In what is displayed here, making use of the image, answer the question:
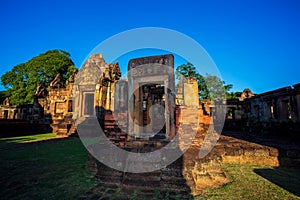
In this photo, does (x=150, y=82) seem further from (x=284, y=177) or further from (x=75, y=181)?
(x=284, y=177)

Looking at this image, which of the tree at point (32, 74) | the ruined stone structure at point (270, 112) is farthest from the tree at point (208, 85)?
the tree at point (32, 74)

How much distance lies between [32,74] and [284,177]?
3077cm

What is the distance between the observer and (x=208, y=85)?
84.7 feet

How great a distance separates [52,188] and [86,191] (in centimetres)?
75

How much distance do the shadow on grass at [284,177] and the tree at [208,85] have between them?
1932 centimetres

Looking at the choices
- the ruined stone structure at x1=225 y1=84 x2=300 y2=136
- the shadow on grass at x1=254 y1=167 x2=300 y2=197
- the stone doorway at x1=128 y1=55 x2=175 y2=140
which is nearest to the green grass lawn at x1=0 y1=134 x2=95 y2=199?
the stone doorway at x1=128 y1=55 x2=175 y2=140

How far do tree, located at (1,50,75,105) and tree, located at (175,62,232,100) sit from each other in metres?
19.2

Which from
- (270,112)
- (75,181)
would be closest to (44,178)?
(75,181)

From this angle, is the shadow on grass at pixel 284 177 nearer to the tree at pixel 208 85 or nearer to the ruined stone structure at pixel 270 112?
the ruined stone structure at pixel 270 112

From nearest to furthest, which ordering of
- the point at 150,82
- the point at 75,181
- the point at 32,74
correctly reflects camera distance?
the point at 75,181
the point at 150,82
the point at 32,74

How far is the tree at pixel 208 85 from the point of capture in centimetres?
2384

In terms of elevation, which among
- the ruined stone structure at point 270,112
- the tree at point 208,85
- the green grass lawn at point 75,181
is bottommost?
the green grass lawn at point 75,181

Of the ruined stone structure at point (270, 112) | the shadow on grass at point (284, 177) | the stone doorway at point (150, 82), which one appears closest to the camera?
the shadow on grass at point (284, 177)

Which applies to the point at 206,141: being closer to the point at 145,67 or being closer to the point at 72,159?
the point at 145,67
